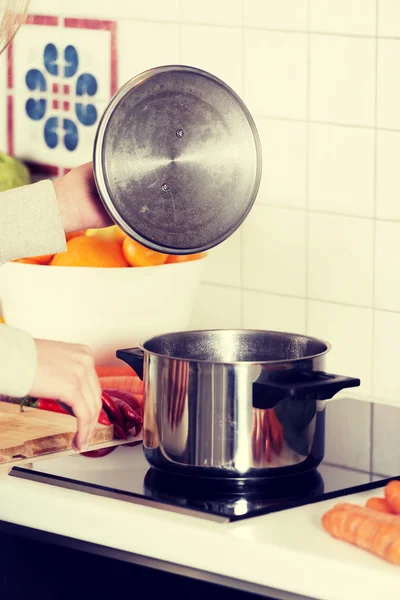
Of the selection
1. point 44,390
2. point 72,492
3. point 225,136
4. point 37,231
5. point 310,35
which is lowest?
point 72,492

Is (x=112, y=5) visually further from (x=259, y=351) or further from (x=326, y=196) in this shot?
(x=259, y=351)

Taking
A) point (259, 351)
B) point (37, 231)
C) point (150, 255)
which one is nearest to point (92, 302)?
point (150, 255)

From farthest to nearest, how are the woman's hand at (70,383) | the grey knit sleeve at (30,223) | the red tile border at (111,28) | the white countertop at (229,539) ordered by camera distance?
the red tile border at (111,28) < the grey knit sleeve at (30,223) < the woman's hand at (70,383) < the white countertop at (229,539)

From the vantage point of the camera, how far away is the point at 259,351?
150 centimetres

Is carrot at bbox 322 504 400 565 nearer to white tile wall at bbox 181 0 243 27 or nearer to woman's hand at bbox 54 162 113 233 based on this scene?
woman's hand at bbox 54 162 113 233

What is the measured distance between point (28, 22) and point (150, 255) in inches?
30.4

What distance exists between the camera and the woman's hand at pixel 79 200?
159cm

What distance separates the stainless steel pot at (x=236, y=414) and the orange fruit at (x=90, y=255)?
0.55 m

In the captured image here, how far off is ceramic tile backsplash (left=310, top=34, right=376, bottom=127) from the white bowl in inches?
13.4

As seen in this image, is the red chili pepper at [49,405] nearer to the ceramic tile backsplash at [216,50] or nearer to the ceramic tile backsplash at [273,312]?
the ceramic tile backsplash at [273,312]

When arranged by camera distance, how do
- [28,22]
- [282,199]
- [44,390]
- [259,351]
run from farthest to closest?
[28,22]
[282,199]
[259,351]
[44,390]

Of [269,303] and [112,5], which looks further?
[112,5]

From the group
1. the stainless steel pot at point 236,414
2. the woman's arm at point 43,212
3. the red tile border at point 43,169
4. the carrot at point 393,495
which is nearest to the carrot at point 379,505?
the carrot at point 393,495

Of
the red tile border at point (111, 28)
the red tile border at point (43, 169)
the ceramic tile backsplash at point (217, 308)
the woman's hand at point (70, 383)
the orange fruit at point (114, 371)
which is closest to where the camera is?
the woman's hand at point (70, 383)
